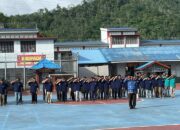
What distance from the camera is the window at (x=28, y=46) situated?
50.2 m

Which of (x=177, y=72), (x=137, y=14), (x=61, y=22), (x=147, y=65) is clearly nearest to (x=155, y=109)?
(x=147, y=65)

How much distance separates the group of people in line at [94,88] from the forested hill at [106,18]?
2267 inches

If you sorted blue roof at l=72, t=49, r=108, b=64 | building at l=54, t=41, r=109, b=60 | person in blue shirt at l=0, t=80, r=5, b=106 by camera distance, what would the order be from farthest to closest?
1. building at l=54, t=41, r=109, b=60
2. blue roof at l=72, t=49, r=108, b=64
3. person in blue shirt at l=0, t=80, r=5, b=106

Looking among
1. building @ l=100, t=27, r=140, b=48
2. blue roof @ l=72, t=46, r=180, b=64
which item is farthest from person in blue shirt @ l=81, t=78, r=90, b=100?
building @ l=100, t=27, r=140, b=48

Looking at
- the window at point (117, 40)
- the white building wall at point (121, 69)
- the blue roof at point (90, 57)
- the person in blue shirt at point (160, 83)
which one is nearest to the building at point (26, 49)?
the blue roof at point (90, 57)

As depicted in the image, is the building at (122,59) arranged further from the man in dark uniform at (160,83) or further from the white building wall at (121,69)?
the man in dark uniform at (160,83)

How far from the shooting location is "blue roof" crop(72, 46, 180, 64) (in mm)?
54625

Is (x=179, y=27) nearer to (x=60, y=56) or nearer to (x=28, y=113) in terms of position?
(x=60, y=56)

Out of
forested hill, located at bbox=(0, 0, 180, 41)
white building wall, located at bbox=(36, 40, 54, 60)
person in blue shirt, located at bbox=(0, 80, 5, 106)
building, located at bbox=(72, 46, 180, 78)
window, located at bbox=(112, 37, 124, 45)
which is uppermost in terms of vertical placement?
forested hill, located at bbox=(0, 0, 180, 41)

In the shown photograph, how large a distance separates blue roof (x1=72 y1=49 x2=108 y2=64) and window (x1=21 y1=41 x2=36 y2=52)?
5.75 metres

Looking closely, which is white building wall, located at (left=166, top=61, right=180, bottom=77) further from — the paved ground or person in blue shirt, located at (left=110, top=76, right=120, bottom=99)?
the paved ground

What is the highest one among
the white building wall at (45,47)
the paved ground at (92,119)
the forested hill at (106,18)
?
the forested hill at (106,18)

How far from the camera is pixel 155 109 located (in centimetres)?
2347

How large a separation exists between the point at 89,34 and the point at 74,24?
11.9m
